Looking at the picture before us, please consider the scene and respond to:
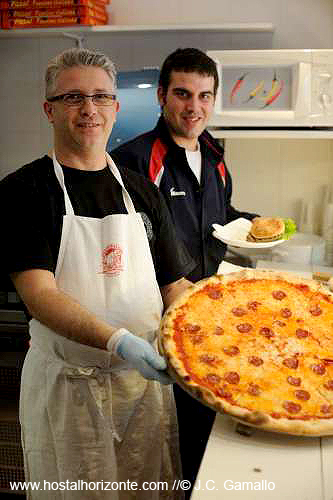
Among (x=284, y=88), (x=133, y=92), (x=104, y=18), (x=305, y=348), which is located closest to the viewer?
(x=305, y=348)

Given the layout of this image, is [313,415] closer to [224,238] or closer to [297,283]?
[297,283]

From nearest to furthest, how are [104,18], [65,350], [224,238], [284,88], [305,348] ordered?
[305,348] < [65,350] < [224,238] < [284,88] < [104,18]

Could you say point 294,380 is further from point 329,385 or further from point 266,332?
point 266,332

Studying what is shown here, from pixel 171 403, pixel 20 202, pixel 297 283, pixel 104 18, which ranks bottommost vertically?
Result: pixel 171 403

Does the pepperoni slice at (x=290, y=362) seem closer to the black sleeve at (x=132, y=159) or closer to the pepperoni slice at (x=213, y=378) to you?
the pepperoni slice at (x=213, y=378)

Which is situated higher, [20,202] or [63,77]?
[63,77]

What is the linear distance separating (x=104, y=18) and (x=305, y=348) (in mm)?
2410

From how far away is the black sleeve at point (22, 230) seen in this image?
1492 mm

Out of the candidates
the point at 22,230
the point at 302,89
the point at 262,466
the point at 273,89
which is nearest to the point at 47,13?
the point at 273,89

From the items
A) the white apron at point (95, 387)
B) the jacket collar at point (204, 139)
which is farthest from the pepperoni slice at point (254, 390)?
the jacket collar at point (204, 139)

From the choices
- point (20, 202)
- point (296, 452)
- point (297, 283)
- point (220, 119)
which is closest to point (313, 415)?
point (296, 452)

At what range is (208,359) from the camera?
142 cm

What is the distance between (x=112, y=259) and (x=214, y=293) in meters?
0.32

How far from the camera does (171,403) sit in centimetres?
180
